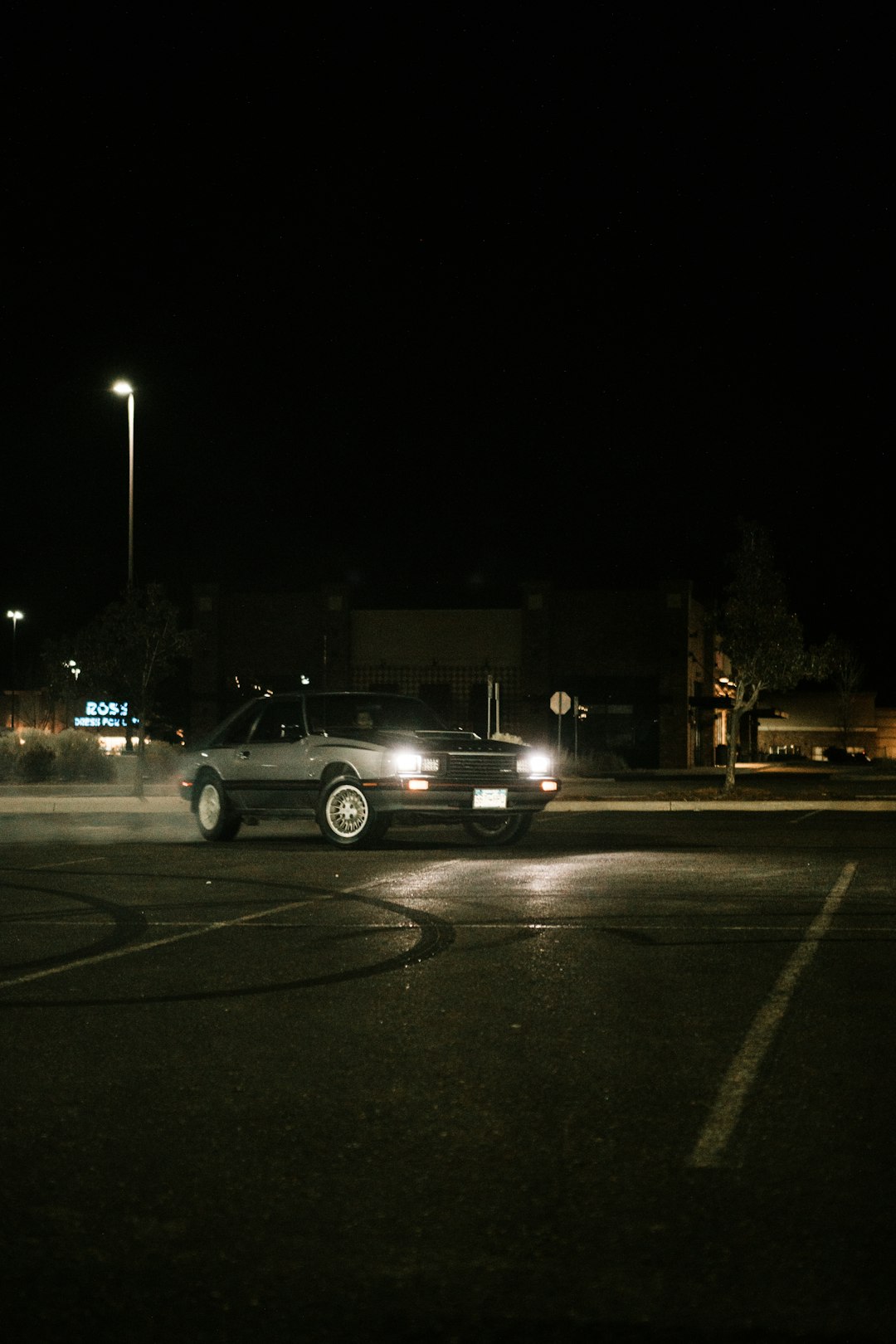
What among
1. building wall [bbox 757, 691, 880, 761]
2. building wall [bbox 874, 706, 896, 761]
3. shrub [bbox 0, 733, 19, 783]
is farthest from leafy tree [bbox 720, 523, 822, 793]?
building wall [bbox 874, 706, 896, 761]

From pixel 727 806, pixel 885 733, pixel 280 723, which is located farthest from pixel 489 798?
pixel 885 733

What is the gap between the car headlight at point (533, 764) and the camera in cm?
1778

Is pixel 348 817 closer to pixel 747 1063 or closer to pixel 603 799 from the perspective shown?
pixel 747 1063

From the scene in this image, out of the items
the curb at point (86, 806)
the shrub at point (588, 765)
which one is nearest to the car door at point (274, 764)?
the curb at point (86, 806)

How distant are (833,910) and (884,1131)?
6.56 metres

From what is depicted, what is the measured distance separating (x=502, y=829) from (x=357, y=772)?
7.12 feet

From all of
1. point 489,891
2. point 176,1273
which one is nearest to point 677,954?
point 489,891

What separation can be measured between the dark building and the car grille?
44.7m

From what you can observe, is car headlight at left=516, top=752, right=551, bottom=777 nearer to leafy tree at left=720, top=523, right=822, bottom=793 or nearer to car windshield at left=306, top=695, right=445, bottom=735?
car windshield at left=306, top=695, right=445, bottom=735

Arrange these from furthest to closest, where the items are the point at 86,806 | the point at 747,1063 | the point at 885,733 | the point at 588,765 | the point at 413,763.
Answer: the point at 885,733, the point at 588,765, the point at 86,806, the point at 413,763, the point at 747,1063

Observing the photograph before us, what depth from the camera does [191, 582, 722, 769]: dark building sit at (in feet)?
210

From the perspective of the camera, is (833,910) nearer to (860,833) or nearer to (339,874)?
(339,874)

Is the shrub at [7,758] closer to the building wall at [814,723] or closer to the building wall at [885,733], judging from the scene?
the building wall at [814,723]

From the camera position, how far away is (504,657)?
65.3 metres
